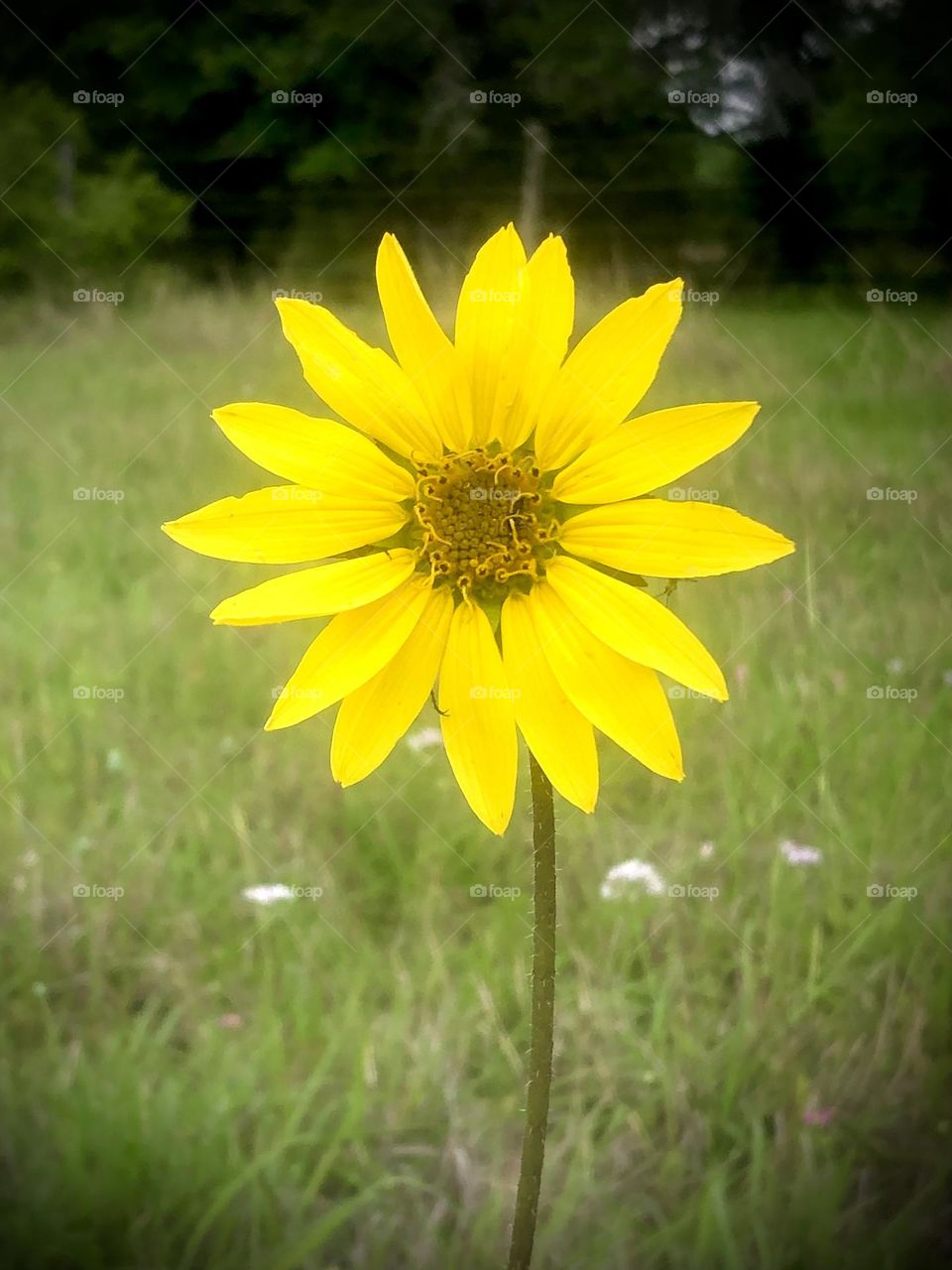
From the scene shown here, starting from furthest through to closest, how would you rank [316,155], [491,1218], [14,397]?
[14,397] → [316,155] → [491,1218]

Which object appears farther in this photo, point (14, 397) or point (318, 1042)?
point (14, 397)

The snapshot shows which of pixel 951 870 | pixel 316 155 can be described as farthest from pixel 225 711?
pixel 951 870

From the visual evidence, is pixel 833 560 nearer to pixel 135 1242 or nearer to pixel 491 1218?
pixel 491 1218

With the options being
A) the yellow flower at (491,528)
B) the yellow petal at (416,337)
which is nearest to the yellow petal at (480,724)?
the yellow flower at (491,528)

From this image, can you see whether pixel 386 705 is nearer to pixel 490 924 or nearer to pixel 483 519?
pixel 483 519

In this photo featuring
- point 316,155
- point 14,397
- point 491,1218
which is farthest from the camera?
point 14,397

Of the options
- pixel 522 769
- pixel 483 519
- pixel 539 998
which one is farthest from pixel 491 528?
pixel 522 769

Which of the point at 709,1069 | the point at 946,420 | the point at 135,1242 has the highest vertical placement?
the point at 946,420

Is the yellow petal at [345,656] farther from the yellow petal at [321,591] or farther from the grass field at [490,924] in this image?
the grass field at [490,924]
